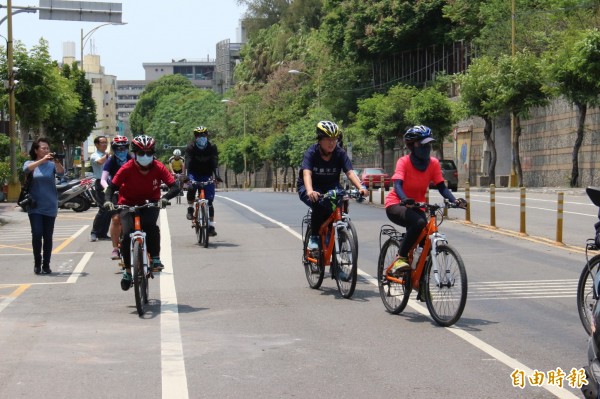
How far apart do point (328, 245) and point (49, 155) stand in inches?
180

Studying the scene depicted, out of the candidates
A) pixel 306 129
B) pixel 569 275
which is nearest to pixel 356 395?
pixel 569 275

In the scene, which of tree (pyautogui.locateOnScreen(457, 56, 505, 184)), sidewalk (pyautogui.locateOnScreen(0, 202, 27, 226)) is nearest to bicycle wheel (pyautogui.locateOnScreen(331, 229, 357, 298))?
sidewalk (pyautogui.locateOnScreen(0, 202, 27, 226))

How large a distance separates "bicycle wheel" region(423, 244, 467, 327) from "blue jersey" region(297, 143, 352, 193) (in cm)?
247

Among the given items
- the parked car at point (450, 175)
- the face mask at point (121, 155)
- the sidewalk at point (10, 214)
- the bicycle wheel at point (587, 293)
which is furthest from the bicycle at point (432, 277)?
the parked car at point (450, 175)

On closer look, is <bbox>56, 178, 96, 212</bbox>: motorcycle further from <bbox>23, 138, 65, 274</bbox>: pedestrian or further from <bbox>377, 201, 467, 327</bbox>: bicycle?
<bbox>377, 201, 467, 327</bbox>: bicycle

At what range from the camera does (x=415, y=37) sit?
74.1 m

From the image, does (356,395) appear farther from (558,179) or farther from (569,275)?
(558,179)

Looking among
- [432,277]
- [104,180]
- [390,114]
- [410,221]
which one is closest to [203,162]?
[104,180]

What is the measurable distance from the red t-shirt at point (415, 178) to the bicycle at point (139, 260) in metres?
2.49

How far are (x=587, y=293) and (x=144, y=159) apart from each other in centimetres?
488

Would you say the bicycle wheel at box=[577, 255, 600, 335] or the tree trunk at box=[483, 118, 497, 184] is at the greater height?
the tree trunk at box=[483, 118, 497, 184]

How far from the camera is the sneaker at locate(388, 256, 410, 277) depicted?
966cm

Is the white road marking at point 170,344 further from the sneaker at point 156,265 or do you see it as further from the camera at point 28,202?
the camera at point 28,202

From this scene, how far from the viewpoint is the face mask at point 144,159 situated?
11039 mm
